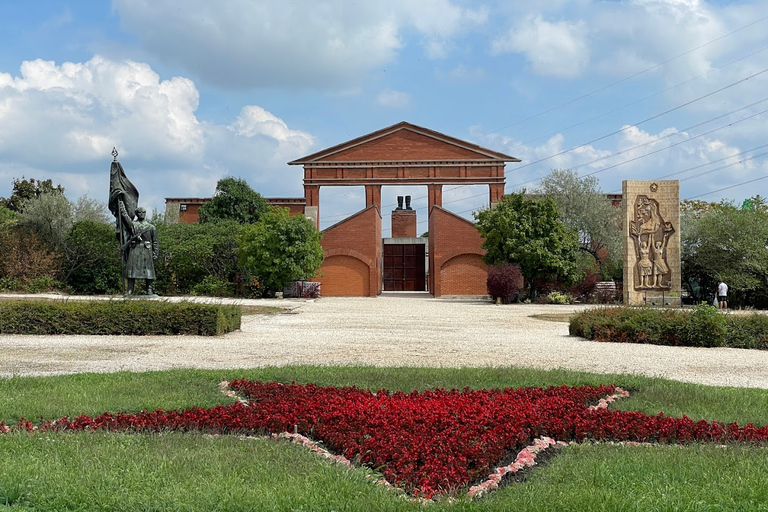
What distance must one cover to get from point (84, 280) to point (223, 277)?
273 inches

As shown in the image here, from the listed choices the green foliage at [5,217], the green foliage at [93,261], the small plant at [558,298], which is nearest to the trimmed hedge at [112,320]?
the green foliage at [93,261]

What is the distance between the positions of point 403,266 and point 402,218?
337 centimetres

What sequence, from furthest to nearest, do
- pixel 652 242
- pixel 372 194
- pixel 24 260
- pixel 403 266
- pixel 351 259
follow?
pixel 403 266, pixel 372 194, pixel 351 259, pixel 24 260, pixel 652 242

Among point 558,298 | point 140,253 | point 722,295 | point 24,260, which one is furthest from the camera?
point 24,260

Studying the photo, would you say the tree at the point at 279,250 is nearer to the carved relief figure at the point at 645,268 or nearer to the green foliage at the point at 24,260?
the green foliage at the point at 24,260

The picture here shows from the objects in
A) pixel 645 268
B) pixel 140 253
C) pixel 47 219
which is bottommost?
pixel 645 268

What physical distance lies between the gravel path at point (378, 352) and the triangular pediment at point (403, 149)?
99.5ft

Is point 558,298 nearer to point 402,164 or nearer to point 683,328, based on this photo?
point 402,164

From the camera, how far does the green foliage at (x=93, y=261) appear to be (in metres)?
36.2

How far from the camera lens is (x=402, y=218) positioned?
50.1 m

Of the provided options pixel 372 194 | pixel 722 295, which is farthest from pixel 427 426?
pixel 372 194

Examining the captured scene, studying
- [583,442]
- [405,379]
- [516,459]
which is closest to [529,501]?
[516,459]

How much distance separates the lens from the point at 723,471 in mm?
4855

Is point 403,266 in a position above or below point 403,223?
below
